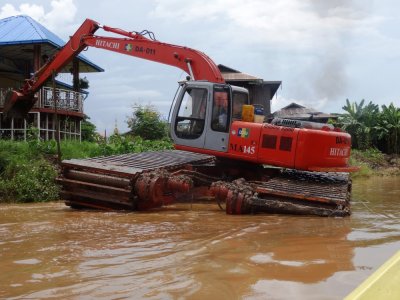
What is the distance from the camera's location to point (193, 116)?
424 inches

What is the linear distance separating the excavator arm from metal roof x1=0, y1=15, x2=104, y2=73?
7446 mm

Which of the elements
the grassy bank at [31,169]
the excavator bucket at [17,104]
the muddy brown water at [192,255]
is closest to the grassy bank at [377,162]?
the grassy bank at [31,169]

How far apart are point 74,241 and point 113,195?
3291 mm

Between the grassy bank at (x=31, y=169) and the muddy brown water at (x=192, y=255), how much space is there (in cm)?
380

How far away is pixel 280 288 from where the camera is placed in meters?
3.89

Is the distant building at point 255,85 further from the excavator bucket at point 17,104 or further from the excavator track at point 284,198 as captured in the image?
the excavator track at point 284,198

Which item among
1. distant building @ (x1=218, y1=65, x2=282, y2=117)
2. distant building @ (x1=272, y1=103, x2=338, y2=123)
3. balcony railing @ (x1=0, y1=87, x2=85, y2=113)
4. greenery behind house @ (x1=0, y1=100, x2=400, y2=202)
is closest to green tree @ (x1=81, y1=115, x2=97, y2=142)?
greenery behind house @ (x1=0, y1=100, x2=400, y2=202)

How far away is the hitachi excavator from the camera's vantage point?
29.1 feet

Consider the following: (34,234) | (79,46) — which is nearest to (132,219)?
(34,234)

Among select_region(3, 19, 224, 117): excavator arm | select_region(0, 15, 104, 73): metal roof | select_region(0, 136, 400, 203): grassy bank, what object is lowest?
select_region(0, 136, 400, 203): grassy bank

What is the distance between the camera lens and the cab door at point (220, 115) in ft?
34.3

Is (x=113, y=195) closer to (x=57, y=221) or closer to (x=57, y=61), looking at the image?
(x=57, y=221)

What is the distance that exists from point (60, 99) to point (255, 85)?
13276 mm

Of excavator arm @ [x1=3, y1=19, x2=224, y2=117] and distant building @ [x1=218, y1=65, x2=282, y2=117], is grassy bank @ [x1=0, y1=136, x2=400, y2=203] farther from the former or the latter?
distant building @ [x1=218, y1=65, x2=282, y2=117]
